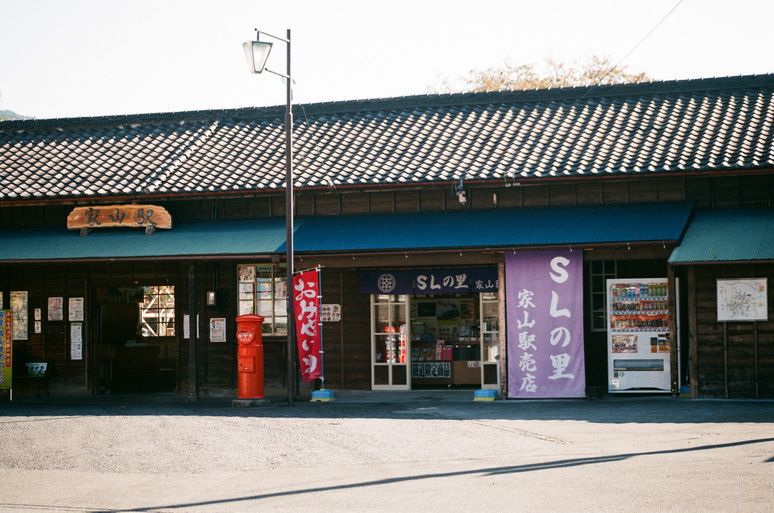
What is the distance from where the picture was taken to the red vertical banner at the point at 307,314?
17859 millimetres

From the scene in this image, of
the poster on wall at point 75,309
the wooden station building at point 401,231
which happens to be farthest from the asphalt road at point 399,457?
the poster on wall at point 75,309

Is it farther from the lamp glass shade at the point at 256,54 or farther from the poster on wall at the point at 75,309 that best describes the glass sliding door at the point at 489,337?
the poster on wall at the point at 75,309

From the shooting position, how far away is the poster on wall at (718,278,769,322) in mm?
16297

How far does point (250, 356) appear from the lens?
1711 cm

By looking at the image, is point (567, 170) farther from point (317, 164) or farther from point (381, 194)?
point (317, 164)

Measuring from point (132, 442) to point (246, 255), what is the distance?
558cm

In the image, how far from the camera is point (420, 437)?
1245 cm

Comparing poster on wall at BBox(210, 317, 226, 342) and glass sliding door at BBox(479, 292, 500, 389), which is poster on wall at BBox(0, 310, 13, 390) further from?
glass sliding door at BBox(479, 292, 500, 389)

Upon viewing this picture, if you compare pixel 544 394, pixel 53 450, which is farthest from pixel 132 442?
pixel 544 394

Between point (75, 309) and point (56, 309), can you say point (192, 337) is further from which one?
point (56, 309)

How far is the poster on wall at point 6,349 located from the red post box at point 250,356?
5011 millimetres

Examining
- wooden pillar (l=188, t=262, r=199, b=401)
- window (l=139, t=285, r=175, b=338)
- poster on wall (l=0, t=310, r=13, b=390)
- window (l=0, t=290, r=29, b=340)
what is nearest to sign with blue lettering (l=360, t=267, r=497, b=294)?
wooden pillar (l=188, t=262, r=199, b=401)

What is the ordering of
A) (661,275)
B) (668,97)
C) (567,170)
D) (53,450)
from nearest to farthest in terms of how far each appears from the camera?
1. (53,450)
2. (567,170)
3. (661,275)
4. (668,97)

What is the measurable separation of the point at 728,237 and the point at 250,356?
27.5ft
